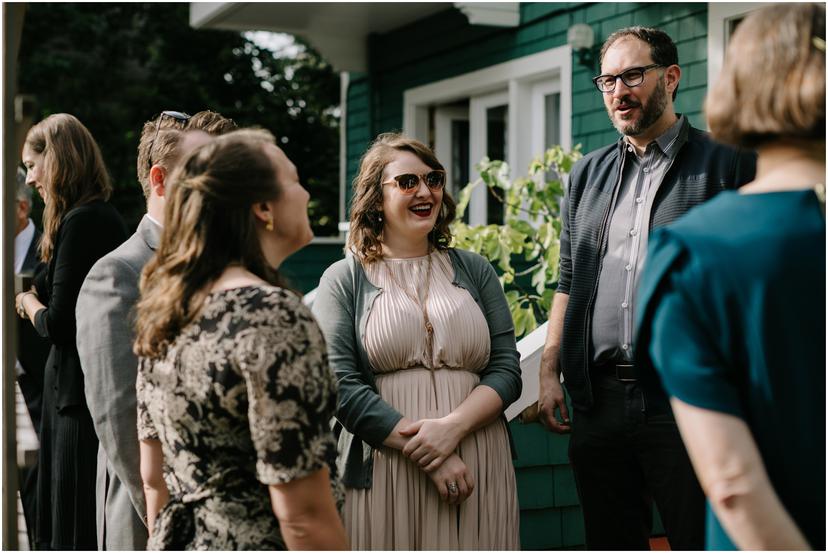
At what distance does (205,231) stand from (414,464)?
120 cm

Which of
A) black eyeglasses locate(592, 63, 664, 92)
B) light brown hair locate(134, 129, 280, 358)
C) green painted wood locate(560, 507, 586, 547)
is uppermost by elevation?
black eyeglasses locate(592, 63, 664, 92)

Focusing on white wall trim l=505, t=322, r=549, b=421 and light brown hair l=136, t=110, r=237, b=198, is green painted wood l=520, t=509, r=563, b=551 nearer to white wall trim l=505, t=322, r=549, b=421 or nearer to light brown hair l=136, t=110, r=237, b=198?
white wall trim l=505, t=322, r=549, b=421

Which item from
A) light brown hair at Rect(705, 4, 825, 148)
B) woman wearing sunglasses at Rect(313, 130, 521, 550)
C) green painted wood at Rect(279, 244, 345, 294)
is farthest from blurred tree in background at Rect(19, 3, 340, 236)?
light brown hair at Rect(705, 4, 825, 148)

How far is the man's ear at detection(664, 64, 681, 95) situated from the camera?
9.84ft

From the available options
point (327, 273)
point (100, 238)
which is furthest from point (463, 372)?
point (100, 238)

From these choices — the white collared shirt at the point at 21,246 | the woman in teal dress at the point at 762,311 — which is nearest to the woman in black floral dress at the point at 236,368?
the woman in teal dress at the point at 762,311

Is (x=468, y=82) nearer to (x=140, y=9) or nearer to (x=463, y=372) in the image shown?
(x=463, y=372)

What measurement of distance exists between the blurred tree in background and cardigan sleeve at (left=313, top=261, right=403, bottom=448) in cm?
1398

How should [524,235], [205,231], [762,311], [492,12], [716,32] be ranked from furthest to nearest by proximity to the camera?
1. [492,12]
2. [716,32]
3. [524,235]
4. [205,231]
5. [762,311]

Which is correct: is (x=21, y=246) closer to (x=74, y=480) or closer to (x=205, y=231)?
(x=74, y=480)

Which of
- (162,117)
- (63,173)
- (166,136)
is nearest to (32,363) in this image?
(63,173)

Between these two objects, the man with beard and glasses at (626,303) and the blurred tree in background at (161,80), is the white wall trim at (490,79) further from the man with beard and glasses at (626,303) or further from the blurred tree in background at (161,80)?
the blurred tree in background at (161,80)

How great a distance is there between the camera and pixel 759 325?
153 cm

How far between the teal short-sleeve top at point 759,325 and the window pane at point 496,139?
6805 millimetres
